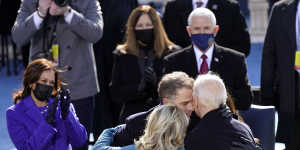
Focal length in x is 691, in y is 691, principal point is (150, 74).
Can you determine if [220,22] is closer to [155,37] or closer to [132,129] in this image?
[155,37]

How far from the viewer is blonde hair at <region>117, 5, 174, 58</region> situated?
5.65 metres

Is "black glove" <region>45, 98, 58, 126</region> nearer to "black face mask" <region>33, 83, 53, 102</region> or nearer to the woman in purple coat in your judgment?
the woman in purple coat

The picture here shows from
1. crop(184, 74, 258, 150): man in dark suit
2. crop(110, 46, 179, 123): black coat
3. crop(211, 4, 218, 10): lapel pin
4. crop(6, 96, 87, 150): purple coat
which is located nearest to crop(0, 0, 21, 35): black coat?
crop(211, 4, 218, 10): lapel pin

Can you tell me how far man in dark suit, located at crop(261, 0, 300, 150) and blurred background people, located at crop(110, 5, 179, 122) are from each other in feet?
2.57

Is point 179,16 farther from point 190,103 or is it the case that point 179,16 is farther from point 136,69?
point 190,103

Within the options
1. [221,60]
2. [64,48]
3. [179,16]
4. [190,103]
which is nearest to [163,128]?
[190,103]

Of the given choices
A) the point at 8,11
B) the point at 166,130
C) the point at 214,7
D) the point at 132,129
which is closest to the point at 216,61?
the point at 214,7

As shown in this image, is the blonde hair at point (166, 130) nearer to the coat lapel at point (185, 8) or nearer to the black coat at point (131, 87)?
the black coat at point (131, 87)

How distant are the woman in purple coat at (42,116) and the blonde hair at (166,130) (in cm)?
126

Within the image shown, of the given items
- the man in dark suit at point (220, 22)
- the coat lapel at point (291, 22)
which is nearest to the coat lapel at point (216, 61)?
the coat lapel at point (291, 22)

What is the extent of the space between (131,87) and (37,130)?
1184 millimetres

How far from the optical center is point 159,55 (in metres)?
5.63

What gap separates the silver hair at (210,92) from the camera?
370cm

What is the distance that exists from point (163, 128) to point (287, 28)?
2.30 m
